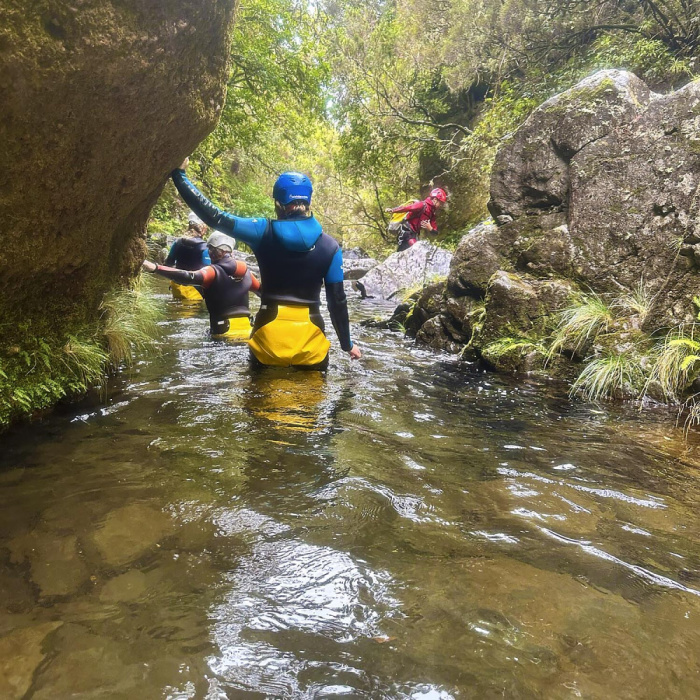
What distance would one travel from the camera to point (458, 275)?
7348 millimetres

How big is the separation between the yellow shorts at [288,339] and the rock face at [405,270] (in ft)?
26.8

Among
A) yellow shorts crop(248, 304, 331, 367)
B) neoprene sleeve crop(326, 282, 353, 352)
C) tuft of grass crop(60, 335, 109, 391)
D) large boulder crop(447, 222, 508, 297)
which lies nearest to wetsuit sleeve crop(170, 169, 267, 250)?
yellow shorts crop(248, 304, 331, 367)

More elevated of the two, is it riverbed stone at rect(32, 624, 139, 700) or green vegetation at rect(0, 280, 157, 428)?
green vegetation at rect(0, 280, 157, 428)

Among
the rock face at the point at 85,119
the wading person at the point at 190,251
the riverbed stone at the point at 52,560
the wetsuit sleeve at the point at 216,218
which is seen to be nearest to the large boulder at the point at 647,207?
the wetsuit sleeve at the point at 216,218

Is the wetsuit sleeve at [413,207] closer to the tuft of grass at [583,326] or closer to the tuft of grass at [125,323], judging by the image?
the tuft of grass at [583,326]

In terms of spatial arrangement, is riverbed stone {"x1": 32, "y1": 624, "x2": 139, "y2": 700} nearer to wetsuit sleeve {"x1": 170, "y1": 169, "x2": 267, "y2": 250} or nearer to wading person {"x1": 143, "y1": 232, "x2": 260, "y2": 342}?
wetsuit sleeve {"x1": 170, "y1": 169, "x2": 267, "y2": 250}

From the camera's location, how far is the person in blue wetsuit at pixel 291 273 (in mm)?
4016

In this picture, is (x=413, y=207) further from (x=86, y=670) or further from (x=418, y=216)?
(x=86, y=670)

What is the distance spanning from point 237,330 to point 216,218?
2.98 metres

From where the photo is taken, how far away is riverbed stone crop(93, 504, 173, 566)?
1.86 metres

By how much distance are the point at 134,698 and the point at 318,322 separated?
344cm

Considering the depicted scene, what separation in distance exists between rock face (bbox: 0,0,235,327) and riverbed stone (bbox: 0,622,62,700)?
1939 mm

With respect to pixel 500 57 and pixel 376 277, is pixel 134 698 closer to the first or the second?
pixel 376 277

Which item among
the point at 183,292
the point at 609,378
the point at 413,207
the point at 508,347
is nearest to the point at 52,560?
the point at 609,378
